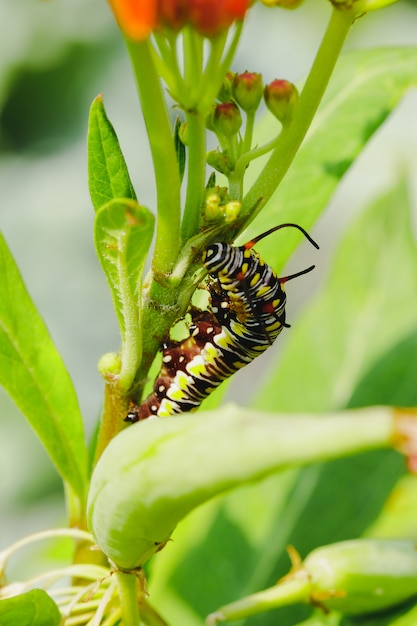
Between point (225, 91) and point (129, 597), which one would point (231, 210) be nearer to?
point (225, 91)

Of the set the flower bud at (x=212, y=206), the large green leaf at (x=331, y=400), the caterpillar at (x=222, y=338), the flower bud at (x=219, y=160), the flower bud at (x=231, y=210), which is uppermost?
the flower bud at (x=219, y=160)

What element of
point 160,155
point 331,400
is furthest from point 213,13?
point 331,400

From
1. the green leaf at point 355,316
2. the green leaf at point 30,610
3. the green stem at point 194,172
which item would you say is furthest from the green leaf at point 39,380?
the green leaf at point 355,316

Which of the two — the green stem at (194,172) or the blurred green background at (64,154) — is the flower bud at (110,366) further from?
the blurred green background at (64,154)

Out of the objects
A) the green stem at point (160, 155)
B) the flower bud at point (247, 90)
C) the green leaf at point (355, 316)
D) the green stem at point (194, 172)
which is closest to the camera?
the green stem at point (160, 155)

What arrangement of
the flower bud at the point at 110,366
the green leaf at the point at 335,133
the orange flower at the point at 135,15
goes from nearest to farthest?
the orange flower at the point at 135,15, the flower bud at the point at 110,366, the green leaf at the point at 335,133

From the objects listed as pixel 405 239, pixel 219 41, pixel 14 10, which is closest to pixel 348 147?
pixel 405 239
